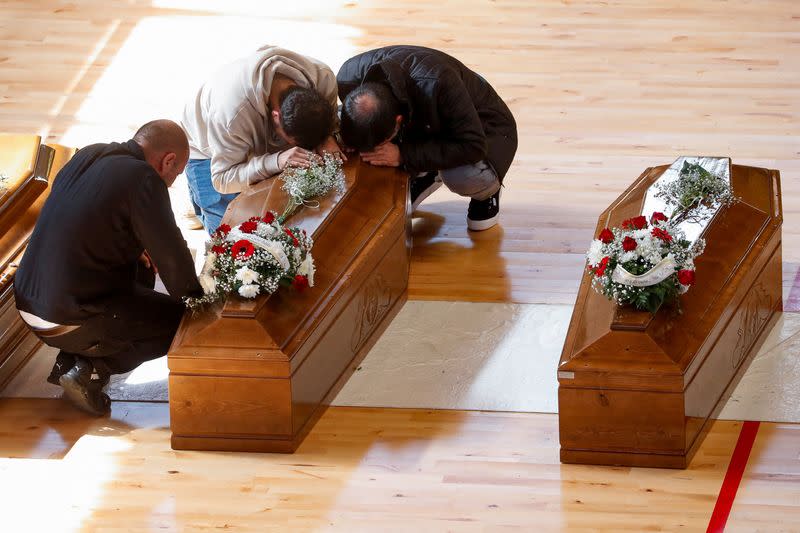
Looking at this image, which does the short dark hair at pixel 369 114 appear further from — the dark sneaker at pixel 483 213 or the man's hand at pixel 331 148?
the dark sneaker at pixel 483 213

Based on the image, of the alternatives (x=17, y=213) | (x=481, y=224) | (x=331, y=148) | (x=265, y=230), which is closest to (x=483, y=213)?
(x=481, y=224)

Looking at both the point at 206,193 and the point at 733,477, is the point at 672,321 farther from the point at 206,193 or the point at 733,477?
the point at 206,193

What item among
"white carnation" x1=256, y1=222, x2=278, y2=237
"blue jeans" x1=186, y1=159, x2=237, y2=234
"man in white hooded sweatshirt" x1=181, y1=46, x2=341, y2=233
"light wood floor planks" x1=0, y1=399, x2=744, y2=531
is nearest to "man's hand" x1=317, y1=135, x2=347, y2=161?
"man in white hooded sweatshirt" x1=181, y1=46, x2=341, y2=233

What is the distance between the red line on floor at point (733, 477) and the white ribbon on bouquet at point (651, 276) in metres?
0.60

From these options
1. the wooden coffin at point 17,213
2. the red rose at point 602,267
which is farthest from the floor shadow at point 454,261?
the wooden coffin at point 17,213

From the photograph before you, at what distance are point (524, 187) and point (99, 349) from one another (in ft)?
7.47

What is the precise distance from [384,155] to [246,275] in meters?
1.05

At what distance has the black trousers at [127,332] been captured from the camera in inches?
166

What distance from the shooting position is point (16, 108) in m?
6.64

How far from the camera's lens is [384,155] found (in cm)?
482

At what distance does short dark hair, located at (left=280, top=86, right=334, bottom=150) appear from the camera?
4.47 meters

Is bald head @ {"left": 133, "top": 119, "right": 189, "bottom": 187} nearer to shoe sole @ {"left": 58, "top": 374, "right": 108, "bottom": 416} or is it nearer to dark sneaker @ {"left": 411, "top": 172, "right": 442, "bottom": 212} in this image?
shoe sole @ {"left": 58, "top": 374, "right": 108, "bottom": 416}

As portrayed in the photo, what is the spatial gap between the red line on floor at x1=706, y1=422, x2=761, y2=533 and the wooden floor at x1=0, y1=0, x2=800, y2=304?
104 cm

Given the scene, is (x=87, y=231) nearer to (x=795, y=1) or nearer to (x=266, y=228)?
(x=266, y=228)
